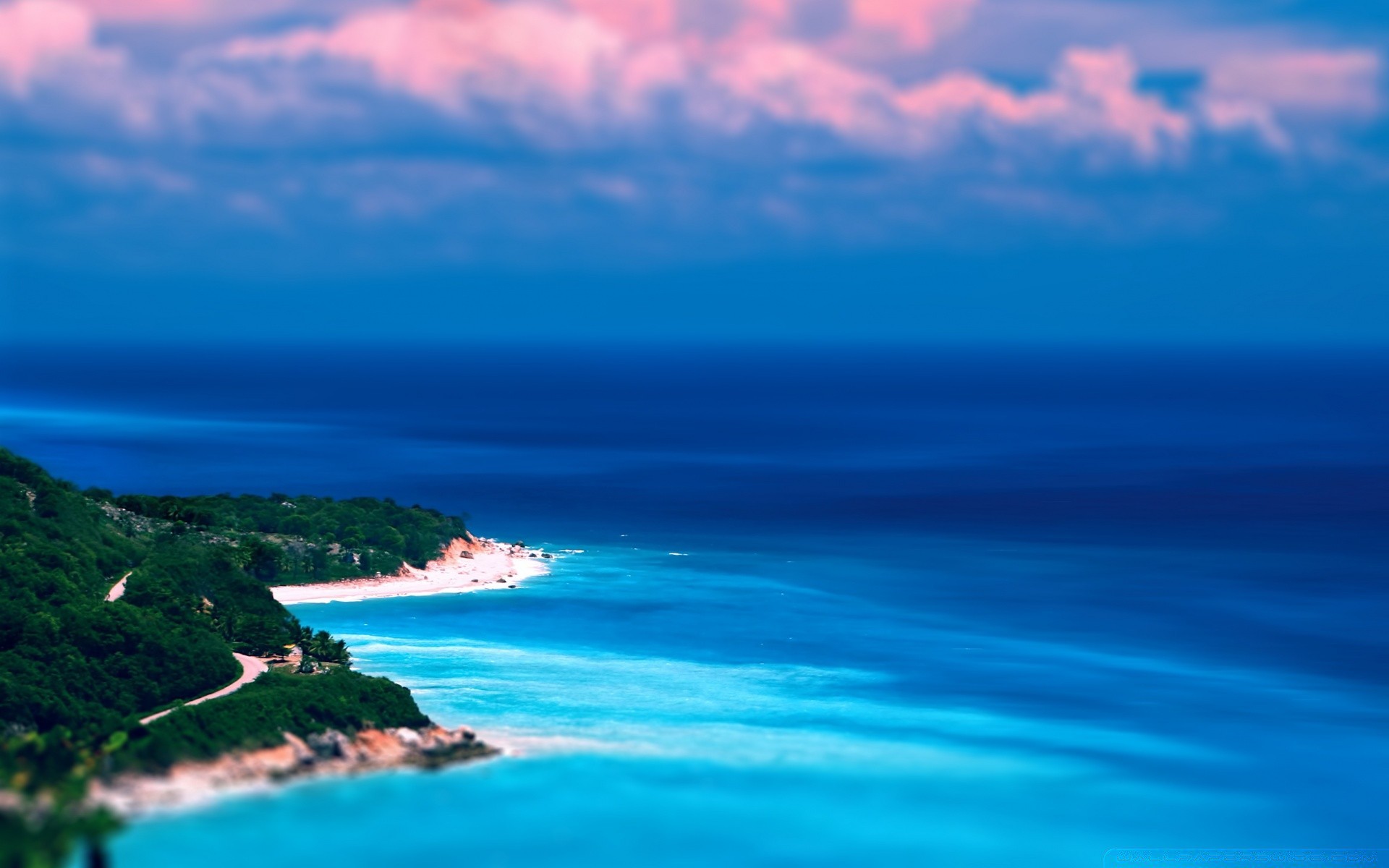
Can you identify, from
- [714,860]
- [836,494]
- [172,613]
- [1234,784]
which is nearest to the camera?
[714,860]

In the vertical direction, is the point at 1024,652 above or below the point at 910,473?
below

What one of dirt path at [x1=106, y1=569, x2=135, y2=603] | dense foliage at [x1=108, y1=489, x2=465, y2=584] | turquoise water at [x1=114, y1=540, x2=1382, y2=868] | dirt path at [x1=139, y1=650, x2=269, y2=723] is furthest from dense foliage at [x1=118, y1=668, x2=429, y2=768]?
dense foliage at [x1=108, y1=489, x2=465, y2=584]

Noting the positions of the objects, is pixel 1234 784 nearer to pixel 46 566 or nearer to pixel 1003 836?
pixel 1003 836

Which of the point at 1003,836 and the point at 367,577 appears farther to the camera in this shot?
the point at 367,577

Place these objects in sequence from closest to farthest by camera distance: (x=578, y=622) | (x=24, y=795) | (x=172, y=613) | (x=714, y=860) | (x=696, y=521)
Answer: (x=24, y=795)
(x=714, y=860)
(x=172, y=613)
(x=578, y=622)
(x=696, y=521)

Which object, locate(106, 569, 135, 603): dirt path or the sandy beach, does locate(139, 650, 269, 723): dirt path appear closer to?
locate(106, 569, 135, 603): dirt path

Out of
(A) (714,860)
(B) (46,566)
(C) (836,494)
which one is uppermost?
(C) (836,494)

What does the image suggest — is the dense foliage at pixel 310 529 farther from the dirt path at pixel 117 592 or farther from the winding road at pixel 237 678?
the winding road at pixel 237 678

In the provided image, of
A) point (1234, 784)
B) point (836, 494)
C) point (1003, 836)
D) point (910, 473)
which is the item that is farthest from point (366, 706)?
point (910, 473)

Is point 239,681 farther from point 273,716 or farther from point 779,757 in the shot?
point 779,757
